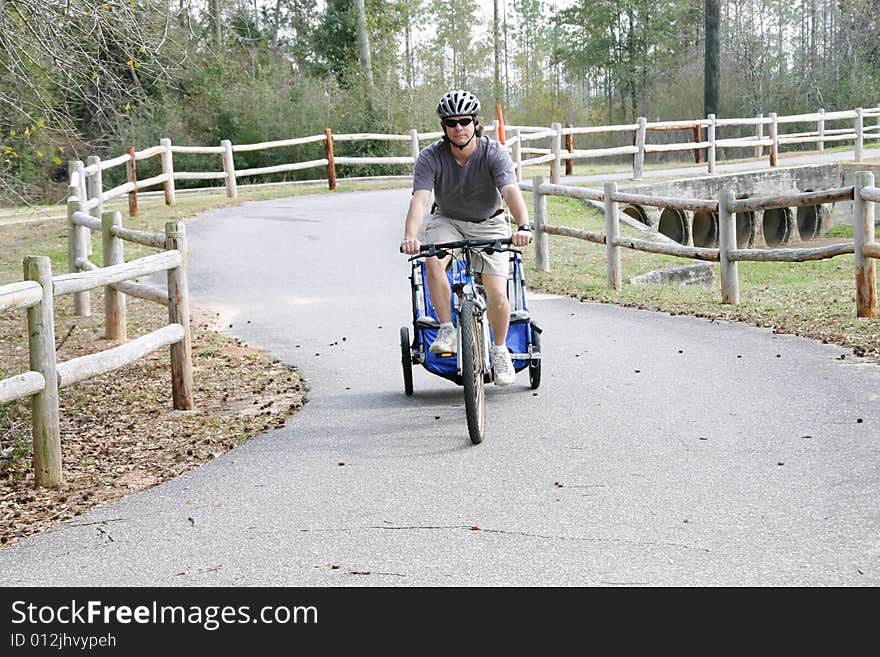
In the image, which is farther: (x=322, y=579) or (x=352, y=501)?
(x=352, y=501)

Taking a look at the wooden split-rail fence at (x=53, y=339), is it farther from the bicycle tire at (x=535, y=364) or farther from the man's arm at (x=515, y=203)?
the man's arm at (x=515, y=203)

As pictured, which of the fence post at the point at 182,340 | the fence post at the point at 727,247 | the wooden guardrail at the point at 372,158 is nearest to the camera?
the fence post at the point at 182,340

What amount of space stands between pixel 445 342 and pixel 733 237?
6661 millimetres

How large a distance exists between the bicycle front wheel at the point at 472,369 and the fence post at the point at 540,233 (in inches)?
387

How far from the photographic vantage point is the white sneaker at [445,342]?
27.5ft

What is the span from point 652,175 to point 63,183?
59.1 feet

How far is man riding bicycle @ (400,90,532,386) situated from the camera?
806cm

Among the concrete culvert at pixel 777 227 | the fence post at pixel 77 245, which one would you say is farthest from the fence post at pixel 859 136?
the fence post at pixel 77 245

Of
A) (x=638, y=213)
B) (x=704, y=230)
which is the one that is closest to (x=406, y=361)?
(x=638, y=213)

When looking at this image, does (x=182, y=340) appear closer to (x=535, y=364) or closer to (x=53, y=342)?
(x=53, y=342)

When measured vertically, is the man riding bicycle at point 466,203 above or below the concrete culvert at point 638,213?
above
